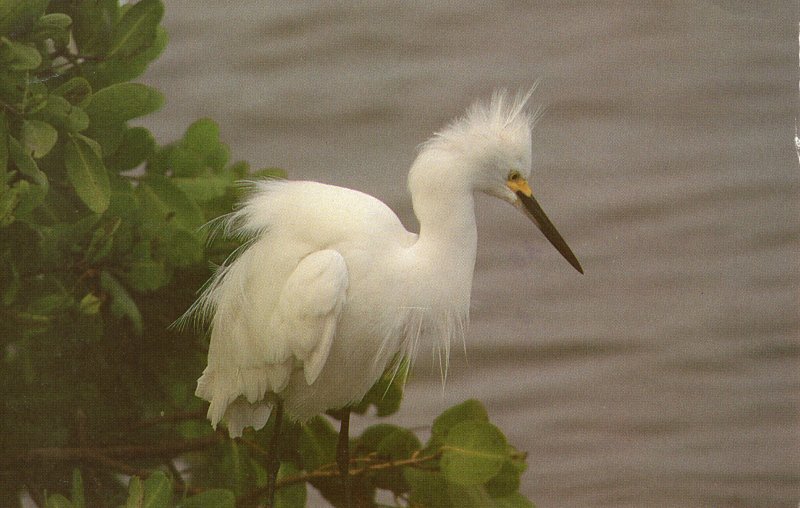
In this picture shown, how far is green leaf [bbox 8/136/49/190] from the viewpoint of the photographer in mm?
1444

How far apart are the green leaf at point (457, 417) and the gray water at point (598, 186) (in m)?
0.02

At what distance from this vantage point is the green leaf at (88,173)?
146cm

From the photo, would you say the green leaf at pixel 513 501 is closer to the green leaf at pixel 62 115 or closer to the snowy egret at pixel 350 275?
the snowy egret at pixel 350 275

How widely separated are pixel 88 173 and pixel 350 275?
52 centimetres

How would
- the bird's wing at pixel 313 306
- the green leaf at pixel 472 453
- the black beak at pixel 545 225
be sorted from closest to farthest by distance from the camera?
1. the bird's wing at pixel 313 306
2. the black beak at pixel 545 225
3. the green leaf at pixel 472 453

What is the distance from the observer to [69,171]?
1470mm

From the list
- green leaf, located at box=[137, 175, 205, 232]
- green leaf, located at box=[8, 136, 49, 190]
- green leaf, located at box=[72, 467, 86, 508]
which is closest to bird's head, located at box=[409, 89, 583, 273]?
green leaf, located at box=[137, 175, 205, 232]

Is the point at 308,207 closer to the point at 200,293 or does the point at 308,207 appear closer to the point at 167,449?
the point at 200,293

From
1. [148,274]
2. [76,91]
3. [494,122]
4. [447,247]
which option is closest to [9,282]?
[148,274]

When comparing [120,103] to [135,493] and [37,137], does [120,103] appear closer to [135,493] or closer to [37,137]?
[37,137]

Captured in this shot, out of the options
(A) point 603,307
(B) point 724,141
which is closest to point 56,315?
(A) point 603,307

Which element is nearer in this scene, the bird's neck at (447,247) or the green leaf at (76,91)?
the bird's neck at (447,247)

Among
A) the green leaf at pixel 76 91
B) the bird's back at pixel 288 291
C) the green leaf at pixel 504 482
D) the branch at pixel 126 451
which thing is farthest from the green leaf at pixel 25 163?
the green leaf at pixel 504 482

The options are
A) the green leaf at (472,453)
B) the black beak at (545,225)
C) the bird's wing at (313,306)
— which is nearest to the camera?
the bird's wing at (313,306)
